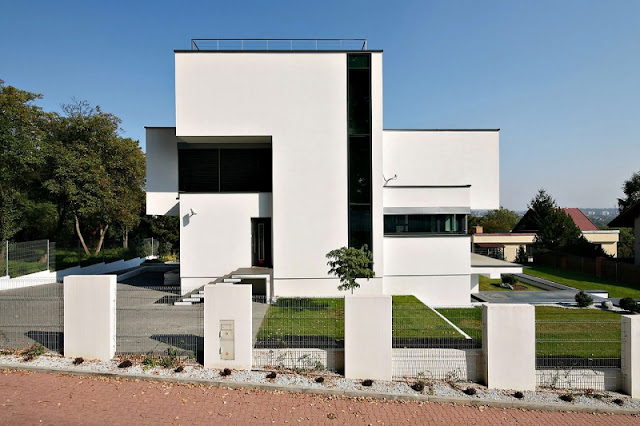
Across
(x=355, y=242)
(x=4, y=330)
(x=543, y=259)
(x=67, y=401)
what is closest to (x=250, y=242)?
(x=355, y=242)

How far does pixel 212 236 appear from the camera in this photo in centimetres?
1588

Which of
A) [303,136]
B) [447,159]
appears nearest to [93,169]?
[303,136]

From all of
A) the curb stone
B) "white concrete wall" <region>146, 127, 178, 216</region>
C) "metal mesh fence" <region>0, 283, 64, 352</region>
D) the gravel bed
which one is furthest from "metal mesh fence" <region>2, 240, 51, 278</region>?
the curb stone

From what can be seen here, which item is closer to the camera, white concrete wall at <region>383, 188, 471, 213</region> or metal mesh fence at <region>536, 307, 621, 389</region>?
metal mesh fence at <region>536, 307, 621, 389</region>

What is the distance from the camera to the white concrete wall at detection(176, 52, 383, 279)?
1559cm

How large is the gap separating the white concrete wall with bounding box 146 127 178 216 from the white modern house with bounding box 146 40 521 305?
3.18ft

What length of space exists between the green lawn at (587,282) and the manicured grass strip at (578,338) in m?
16.1

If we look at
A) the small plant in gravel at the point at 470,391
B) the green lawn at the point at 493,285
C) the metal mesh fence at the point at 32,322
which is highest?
the metal mesh fence at the point at 32,322

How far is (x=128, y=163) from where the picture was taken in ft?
82.2

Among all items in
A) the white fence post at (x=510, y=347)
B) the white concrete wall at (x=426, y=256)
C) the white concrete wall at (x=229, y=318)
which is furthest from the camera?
the white concrete wall at (x=426, y=256)

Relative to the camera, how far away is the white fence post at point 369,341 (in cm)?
785

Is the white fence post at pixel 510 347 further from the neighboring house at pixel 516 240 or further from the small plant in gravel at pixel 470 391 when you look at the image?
the neighboring house at pixel 516 240

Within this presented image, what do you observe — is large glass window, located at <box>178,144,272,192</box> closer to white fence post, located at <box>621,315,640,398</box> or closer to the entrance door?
the entrance door

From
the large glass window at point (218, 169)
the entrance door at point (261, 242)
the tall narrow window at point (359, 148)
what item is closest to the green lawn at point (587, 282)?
the tall narrow window at point (359, 148)
